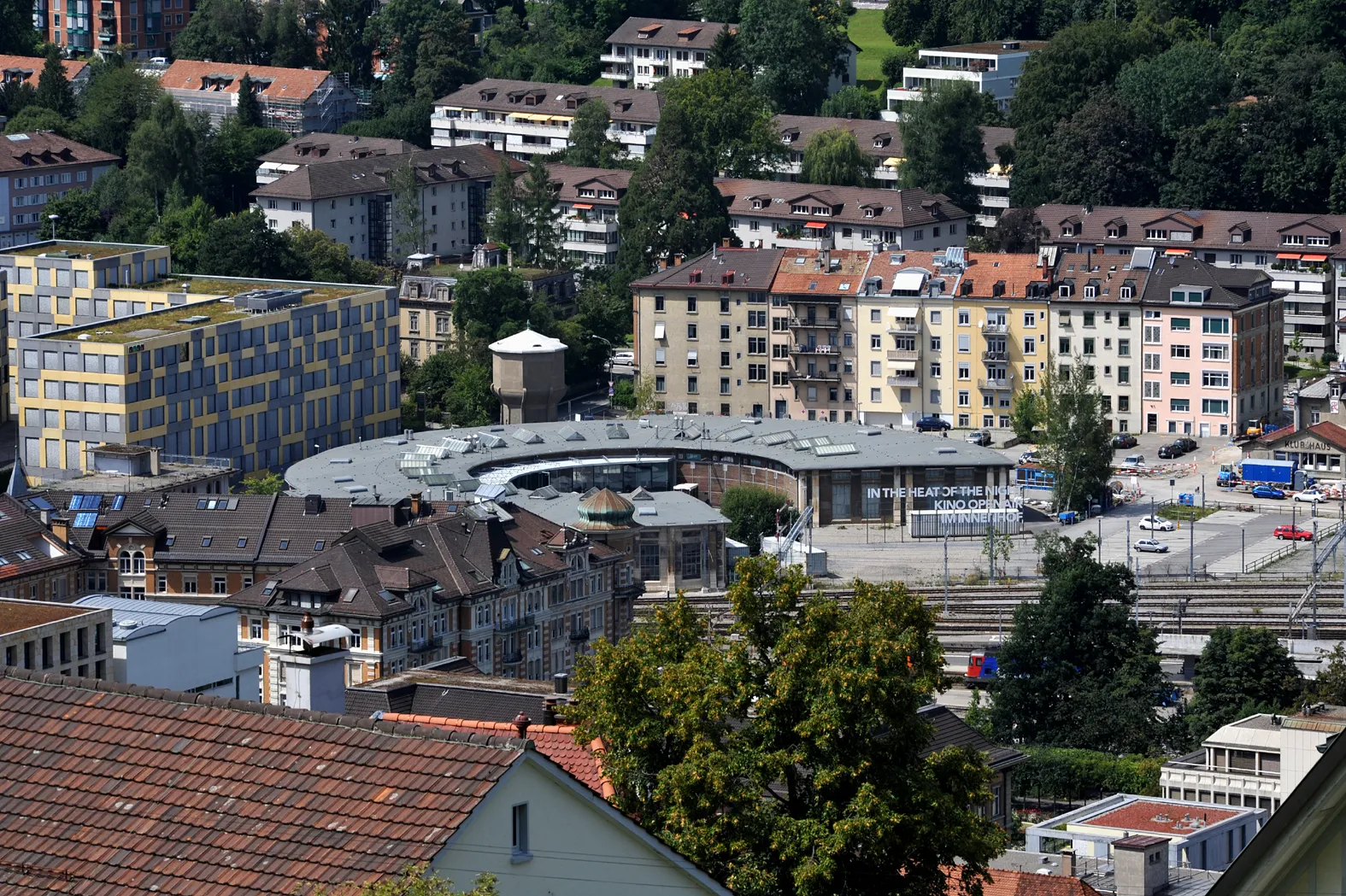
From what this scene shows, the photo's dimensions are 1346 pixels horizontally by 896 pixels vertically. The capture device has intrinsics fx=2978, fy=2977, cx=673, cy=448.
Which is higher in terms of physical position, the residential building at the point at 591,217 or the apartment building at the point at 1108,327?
the residential building at the point at 591,217

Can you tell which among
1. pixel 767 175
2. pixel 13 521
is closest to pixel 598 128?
pixel 767 175

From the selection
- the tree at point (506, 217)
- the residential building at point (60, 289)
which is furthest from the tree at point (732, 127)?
the residential building at point (60, 289)

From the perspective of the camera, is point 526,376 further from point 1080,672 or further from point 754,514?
point 1080,672

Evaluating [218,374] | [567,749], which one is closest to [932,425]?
[218,374]

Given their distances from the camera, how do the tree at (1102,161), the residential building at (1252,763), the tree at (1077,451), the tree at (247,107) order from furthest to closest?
the tree at (247,107) < the tree at (1102,161) < the tree at (1077,451) < the residential building at (1252,763)

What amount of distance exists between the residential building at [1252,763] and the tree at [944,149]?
88.2m

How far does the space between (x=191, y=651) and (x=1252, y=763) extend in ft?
71.5

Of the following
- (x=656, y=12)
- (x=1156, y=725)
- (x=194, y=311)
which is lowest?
(x=1156, y=725)

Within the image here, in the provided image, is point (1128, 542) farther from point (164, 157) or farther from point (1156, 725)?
point (164, 157)

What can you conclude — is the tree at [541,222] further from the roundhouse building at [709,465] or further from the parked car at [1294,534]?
the parked car at [1294,534]

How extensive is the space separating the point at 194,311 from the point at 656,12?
76.4 meters

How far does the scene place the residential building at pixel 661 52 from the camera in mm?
176750

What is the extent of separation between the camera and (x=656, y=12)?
610 ft

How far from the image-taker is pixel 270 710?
17.8 metres
